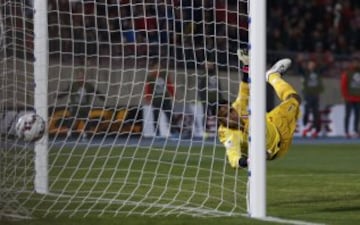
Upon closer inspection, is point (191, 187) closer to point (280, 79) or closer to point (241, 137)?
point (241, 137)

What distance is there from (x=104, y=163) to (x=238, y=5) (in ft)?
15.4

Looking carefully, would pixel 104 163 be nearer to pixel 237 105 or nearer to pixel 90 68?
pixel 90 68

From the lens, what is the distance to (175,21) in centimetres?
1170

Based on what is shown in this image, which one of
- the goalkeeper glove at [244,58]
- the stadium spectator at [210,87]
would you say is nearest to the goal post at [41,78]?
the stadium spectator at [210,87]

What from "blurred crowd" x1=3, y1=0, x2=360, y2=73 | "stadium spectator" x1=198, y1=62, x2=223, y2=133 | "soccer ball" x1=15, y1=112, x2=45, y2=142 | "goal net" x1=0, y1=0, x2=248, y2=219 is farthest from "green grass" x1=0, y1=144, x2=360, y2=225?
"blurred crowd" x1=3, y1=0, x2=360, y2=73

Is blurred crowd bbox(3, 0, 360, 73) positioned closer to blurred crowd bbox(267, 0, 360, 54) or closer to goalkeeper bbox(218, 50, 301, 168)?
goalkeeper bbox(218, 50, 301, 168)

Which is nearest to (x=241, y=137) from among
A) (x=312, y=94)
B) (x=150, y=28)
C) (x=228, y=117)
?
(x=228, y=117)

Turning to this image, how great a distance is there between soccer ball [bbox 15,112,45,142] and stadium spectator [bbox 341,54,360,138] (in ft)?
55.1

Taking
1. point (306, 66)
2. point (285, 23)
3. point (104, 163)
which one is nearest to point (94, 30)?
point (104, 163)

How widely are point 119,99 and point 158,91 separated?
711 millimetres

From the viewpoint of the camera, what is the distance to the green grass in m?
10.1

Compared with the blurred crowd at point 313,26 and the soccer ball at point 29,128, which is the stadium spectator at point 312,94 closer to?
the blurred crowd at point 313,26

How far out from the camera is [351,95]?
27.0m

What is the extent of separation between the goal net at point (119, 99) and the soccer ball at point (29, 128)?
0.43ft
